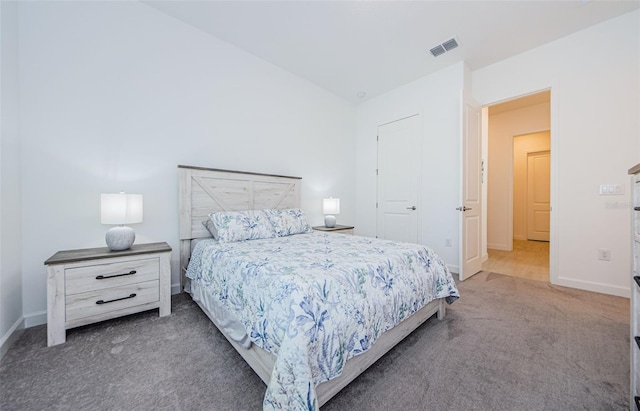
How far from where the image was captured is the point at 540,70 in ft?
10.1

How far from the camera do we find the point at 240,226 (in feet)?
7.97

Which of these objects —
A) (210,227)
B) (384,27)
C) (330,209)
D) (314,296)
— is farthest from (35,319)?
(384,27)

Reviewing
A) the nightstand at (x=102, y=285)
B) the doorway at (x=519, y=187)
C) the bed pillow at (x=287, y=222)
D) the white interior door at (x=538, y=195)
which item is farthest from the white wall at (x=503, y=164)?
the nightstand at (x=102, y=285)

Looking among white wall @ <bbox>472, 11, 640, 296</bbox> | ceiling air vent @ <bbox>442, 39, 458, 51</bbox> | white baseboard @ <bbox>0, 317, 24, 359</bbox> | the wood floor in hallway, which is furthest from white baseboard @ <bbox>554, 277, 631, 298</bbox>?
white baseboard @ <bbox>0, 317, 24, 359</bbox>

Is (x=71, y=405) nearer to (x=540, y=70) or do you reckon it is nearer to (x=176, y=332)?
(x=176, y=332)

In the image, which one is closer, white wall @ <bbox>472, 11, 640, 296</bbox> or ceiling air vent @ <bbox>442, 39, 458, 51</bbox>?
white wall @ <bbox>472, 11, 640, 296</bbox>

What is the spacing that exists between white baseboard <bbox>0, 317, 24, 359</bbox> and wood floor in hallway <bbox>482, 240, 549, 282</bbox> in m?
4.99

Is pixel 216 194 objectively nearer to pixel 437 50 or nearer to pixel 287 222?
pixel 287 222

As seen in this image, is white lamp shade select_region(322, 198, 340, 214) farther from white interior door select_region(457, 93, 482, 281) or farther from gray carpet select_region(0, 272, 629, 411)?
gray carpet select_region(0, 272, 629, 411)

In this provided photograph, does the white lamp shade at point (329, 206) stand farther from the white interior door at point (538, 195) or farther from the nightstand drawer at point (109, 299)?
the white interior door at point (538, 195)

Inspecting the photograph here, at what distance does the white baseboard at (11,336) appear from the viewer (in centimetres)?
157

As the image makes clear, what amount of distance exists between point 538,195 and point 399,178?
4750mm

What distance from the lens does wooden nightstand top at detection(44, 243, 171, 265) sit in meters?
1.72

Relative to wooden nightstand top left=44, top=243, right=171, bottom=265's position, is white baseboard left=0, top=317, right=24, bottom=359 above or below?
below
